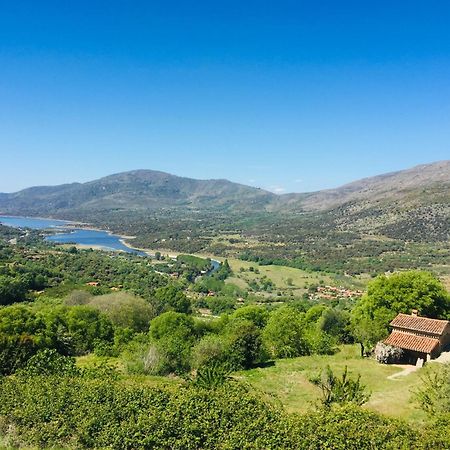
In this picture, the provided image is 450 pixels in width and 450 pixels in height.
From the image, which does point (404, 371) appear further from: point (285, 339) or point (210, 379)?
point (210, 379)

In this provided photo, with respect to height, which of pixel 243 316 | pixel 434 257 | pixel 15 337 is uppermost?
pixel 15 337

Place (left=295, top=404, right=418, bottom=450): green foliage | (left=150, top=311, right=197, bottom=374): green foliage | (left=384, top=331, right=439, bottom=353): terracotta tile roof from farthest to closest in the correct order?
(left=384, top=331, right=439, bottom=353): terracotta tile roof
(left=150, top=311, right=197, bottom=374): green foliage
(left=295, top=404, right=418, bottom=450): green foliage

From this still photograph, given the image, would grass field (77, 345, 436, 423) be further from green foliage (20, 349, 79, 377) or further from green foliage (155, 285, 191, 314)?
green foliage (155, 285, 191, 314)

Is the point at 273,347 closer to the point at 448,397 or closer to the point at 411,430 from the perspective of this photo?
the point at 448,397

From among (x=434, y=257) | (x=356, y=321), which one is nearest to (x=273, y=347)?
(x=356, y=321)

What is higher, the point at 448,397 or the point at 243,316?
the point at 448,397

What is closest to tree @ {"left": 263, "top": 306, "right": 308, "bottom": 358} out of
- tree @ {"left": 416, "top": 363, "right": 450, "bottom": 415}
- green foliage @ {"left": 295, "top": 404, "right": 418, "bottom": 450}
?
tree @ {"left": 416, "top": 363, "right": 450, "bottom": 415}

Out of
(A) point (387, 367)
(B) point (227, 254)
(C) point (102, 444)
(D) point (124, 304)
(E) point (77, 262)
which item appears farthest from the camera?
(B) point (227, 254)
